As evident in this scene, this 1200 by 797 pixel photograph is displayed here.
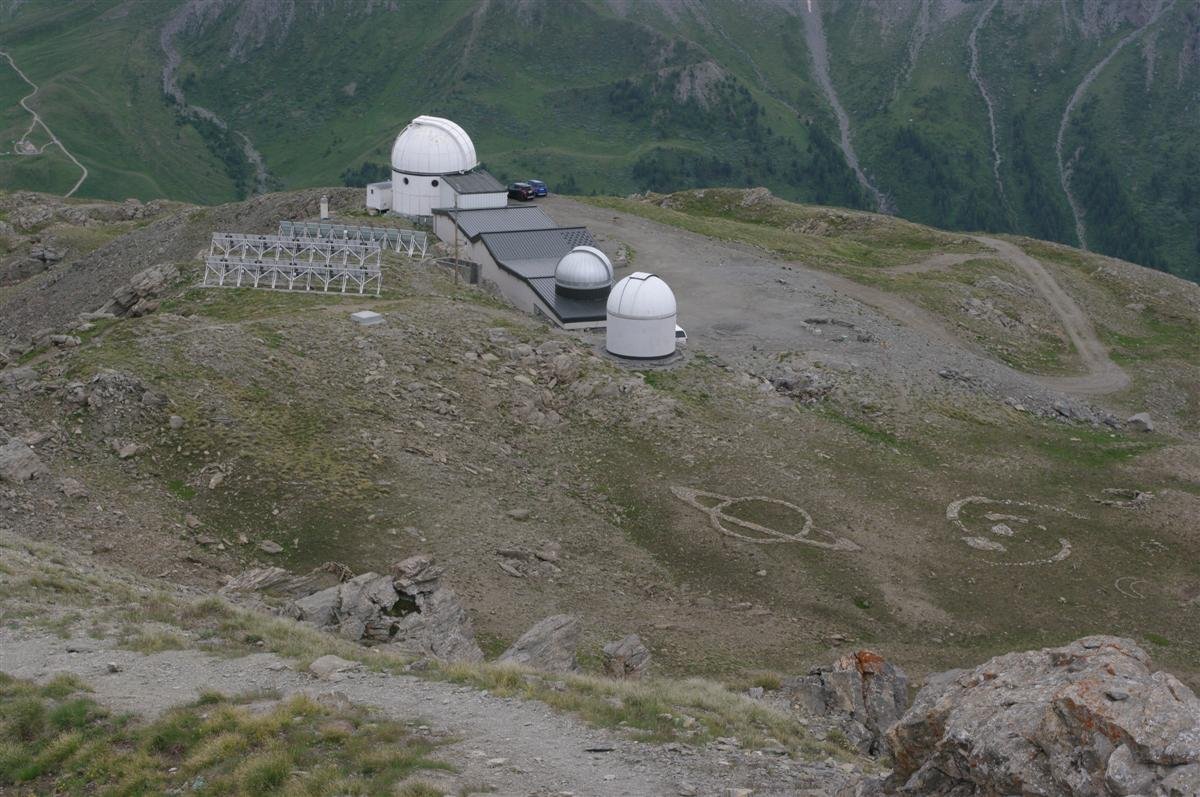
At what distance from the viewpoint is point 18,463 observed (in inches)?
1385

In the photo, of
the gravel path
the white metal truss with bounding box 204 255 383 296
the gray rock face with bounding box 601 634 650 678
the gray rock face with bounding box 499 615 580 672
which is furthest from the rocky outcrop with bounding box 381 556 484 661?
the white metal truss with bounding box 204 255 383 296

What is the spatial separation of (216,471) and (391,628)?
11.4m

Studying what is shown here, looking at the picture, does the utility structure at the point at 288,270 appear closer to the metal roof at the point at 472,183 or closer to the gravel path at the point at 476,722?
the metal roof at the point at 472,183

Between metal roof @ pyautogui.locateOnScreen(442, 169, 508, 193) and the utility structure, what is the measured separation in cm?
1429

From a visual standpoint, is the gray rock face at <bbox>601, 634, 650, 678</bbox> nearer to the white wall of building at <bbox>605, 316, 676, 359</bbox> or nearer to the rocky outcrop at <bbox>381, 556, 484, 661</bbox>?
the rocky outcrop at <bbox>381, 556, 484, 661</bbox>

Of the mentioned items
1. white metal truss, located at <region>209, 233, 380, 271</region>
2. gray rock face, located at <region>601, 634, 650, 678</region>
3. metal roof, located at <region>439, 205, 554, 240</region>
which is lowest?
gray rock face, located at <region>601, 634, 650, 678</region>

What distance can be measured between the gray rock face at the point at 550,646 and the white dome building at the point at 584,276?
98.3 feet

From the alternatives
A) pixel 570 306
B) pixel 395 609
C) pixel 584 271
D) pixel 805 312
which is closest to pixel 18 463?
pixel 395 609

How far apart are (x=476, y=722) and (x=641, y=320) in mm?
33034

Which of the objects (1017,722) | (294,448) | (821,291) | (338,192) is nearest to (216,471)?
(294,448)

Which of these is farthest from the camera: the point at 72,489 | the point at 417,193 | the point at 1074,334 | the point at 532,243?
the point at 417,193

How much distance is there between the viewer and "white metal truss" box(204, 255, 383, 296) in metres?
54.8

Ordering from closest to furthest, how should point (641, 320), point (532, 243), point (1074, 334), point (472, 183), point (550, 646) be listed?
1. point (550, 646)
2. point (641, 320)
3. point (532, 243)
4. point (1074, 334)
5. point (472, 183)

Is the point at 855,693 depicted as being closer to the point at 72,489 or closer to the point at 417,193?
the point at 72,489
